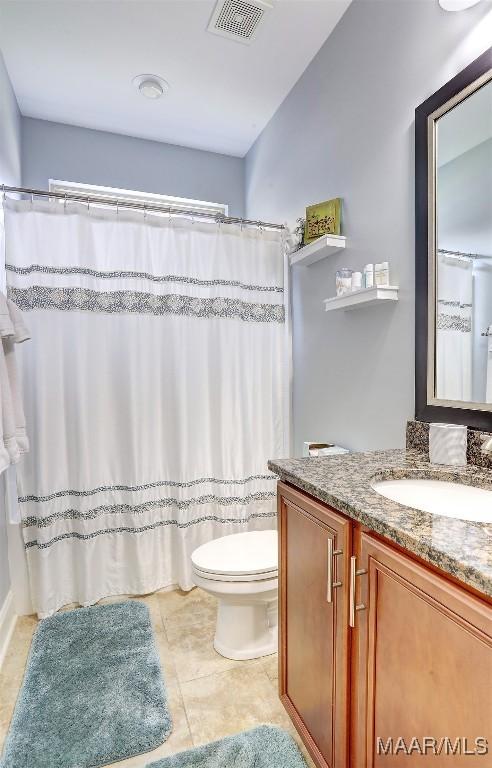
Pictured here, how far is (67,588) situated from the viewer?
2.07 meters

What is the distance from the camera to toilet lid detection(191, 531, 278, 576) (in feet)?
5.25

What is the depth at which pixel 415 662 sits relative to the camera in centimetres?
76

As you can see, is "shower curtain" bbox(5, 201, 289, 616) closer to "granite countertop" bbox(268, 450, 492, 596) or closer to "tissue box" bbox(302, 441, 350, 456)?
"tissue box" bbox(302, 441, 350, 456)

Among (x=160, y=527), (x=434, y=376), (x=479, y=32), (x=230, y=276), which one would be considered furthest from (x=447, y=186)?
(x=160, y=527)

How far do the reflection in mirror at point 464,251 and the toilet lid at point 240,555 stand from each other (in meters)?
0.93

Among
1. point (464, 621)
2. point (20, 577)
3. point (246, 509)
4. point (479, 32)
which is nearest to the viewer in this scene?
point (464, 621)

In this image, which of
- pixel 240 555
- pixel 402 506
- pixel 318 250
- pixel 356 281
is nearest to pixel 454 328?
pixel 356 281

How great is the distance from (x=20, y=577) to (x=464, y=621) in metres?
2.07

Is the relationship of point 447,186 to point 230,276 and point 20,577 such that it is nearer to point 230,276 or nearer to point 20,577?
point 230,276

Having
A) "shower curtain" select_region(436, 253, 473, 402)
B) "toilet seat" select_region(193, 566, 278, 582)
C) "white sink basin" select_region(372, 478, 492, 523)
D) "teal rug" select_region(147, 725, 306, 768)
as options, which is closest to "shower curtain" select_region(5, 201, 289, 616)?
"toilet seat" select_region(193, 566, 278, 582)

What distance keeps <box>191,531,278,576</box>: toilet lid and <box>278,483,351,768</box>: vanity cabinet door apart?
0.32 metres

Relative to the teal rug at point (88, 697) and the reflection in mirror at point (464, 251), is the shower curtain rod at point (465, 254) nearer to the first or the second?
the reflection in mirror at point (464, 251)

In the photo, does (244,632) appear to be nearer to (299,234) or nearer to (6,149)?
(299,234)

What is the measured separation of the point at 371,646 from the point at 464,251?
113cm
